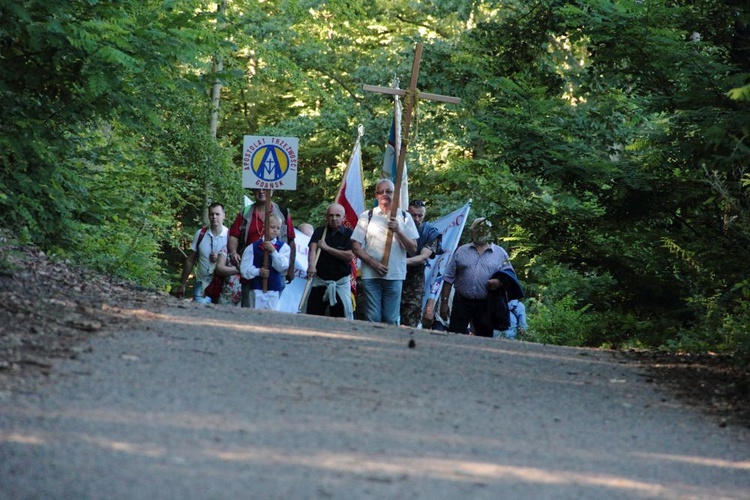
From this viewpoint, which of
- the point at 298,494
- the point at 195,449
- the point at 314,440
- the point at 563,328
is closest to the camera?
the point at 298,494

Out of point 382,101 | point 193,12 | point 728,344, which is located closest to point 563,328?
point 728,344

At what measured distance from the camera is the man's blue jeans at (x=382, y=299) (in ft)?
51.8

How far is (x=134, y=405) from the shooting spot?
7.21 m

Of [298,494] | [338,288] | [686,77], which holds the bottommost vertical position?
[298,494]

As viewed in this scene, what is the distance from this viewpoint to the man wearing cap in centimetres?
1589

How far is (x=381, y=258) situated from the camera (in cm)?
1564

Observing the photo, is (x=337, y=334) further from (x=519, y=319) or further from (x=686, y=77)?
(x=519, y=319)

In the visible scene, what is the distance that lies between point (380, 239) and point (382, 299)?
28.9 inches

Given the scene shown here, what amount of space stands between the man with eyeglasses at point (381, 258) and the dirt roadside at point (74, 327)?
299 cm

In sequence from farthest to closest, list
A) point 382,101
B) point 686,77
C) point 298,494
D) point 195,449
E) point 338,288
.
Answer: point 382,101, point 338,288, point 686,77, point 195,449, point 298,494

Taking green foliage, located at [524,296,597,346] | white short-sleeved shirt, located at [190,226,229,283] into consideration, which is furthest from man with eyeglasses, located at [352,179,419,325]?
green foliage, located at [524,296,597,346]

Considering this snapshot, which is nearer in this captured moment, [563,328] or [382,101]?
[563,328]

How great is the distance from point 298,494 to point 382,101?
112ft

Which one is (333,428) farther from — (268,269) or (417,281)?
(417,281)
